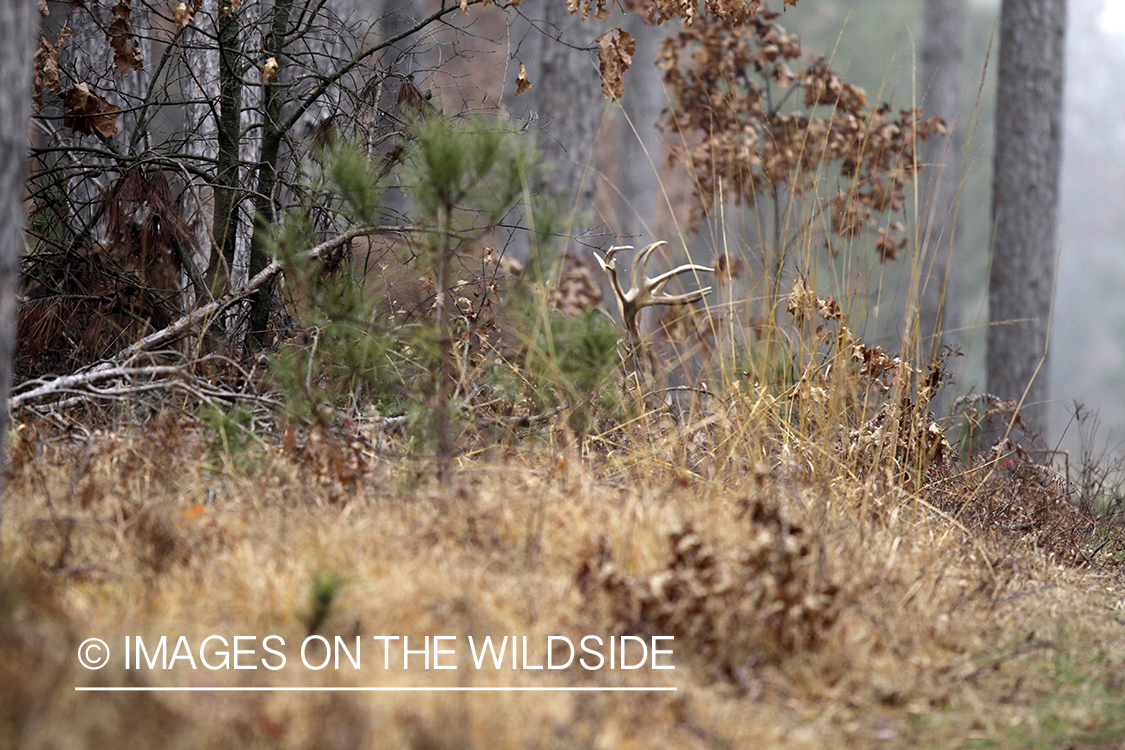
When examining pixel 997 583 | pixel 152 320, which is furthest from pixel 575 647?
pixel 152 320

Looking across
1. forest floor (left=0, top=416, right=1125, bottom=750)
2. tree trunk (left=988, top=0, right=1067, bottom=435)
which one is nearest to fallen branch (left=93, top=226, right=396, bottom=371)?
forest floor (left=0, top=416, right=1125, bottom=750)

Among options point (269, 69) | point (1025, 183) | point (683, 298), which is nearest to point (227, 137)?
point (269, 69)

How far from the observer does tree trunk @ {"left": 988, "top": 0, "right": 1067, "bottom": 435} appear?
7.20 metres

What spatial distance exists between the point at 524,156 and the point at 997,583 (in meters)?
1.84

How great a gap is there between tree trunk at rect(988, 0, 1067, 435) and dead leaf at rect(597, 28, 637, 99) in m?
4.58

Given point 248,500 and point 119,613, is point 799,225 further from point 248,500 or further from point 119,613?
point 119,613

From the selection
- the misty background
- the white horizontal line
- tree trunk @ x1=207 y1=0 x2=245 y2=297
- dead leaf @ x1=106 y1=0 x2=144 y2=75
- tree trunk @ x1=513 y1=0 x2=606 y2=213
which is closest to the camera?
the white horizontal line

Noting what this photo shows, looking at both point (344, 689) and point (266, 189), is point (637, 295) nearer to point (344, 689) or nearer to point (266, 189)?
point (266, 189)

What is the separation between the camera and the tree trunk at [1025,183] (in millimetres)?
7203

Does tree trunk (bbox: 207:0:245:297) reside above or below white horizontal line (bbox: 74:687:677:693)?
above

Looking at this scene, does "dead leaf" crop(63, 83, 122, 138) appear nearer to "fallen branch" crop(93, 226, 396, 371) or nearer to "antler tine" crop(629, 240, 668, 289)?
"fallen branch" crop(93, 226, 396, 371)

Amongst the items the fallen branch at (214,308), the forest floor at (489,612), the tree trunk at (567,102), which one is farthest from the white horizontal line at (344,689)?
the tree trunk at (567,102)

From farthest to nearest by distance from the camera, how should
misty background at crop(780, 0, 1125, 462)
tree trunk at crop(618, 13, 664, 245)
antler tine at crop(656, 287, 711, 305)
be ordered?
misty background at crop(780, 0, 1125, 462)
tree trunk at crop(618, 13, 664, 245)
antler tine at crop(656, 287, 711, 305)

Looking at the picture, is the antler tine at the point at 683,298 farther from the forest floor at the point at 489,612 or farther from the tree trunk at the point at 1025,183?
the tree trunk at the point at 1025,183
